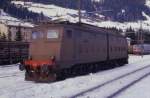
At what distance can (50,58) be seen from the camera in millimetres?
20594

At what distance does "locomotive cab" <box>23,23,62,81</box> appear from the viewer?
66.6 ft

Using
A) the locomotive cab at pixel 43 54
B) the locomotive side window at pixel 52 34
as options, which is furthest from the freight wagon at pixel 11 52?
the locomotive side window at pixel 52 34

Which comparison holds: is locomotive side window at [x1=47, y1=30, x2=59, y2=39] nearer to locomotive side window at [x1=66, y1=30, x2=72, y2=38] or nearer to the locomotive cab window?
the locomotive cab window

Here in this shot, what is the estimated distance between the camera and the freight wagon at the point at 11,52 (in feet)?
119

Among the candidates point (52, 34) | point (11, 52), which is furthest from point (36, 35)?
point (11, 52)

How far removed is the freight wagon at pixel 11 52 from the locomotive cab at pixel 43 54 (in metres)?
13.9

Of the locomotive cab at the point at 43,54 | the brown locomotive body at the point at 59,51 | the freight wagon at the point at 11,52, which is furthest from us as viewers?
the freight wagon at the point at 11,52

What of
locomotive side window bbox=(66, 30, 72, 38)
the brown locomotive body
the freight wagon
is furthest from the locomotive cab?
the freight wagon

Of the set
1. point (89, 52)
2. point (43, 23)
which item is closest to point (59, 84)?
point (43, 23)

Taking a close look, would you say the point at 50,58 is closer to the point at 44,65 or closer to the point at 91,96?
the point at 44,65

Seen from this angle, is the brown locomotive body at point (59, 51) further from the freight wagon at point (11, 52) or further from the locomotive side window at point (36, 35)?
the freight wagon at point (11, 52)

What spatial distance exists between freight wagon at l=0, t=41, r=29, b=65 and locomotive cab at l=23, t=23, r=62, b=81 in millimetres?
13857

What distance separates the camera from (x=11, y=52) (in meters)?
37.4

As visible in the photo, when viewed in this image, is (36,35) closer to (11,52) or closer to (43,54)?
(43,54)
